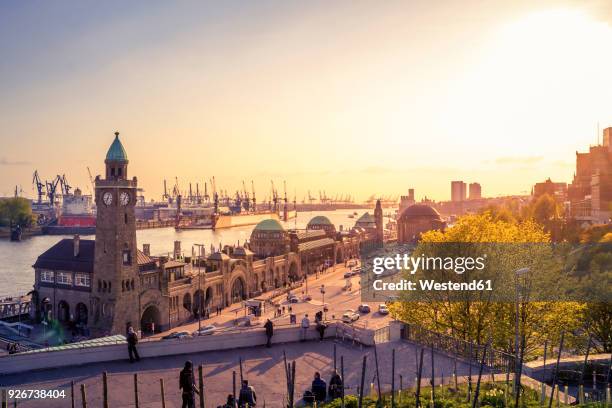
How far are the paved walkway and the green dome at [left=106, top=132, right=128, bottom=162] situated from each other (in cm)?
3034

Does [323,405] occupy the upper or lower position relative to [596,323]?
upper

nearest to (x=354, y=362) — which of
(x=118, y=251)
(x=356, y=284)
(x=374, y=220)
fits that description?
(x=118, y=251)

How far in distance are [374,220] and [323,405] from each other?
124 meters

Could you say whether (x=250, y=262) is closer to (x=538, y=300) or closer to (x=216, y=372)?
(x=538, y=300)

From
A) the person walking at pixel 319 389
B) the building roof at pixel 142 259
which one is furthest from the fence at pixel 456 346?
the building roof at pixel 142 259

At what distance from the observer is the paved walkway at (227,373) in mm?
15375

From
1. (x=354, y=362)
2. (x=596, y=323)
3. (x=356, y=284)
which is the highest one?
(x=354, y=362)

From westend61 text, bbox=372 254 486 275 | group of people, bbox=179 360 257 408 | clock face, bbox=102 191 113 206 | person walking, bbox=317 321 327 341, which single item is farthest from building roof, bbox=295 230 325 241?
group of people, bbox=179 360 257 408

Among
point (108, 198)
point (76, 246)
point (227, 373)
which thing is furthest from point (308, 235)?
point (227, 373)

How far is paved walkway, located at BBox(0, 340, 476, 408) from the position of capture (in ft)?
50.4

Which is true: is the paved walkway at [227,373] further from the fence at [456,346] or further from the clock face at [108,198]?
the clock face at [108,198]

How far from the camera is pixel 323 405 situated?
14469mm

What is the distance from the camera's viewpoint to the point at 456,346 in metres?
19.9

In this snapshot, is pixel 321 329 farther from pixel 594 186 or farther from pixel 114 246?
pixel 594 186
